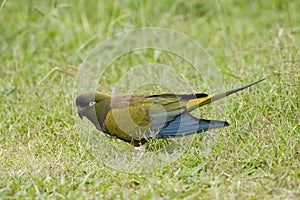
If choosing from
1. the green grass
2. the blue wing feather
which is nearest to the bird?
the blue wing feather

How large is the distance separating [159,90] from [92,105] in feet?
3.25

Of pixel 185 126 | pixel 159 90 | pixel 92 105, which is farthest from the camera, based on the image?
pixel 159 90

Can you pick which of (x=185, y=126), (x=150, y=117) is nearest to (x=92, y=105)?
(x=150, y=117)

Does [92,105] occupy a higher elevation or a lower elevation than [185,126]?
higher

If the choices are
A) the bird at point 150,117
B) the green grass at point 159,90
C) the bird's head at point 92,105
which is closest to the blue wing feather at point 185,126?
the bird at point 150,117

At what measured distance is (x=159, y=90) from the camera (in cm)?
529

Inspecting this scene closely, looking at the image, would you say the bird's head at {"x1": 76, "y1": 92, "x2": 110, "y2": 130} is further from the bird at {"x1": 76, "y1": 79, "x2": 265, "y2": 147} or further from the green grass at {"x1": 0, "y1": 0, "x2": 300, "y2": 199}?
the green grass at {"x1": 0, "y1": 0, "x2": 300, "y2": 199}

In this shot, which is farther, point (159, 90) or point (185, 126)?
point (159, 90)

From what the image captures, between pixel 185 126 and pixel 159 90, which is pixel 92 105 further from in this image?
pixel 159 90

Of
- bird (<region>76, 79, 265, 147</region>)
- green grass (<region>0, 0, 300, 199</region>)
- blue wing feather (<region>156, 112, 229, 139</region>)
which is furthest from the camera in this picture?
bird (<region>76, 79, 265, 147</region>)

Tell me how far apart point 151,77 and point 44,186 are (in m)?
2.22

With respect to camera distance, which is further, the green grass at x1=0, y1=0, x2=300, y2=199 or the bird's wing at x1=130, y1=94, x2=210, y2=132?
the bird's wing at x1=130, y1=94, x2=210, y2=132

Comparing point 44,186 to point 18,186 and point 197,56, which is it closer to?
point 18,186

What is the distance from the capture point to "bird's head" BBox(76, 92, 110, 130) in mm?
4410
